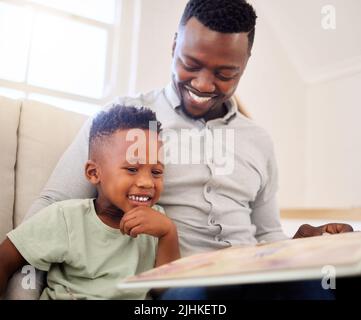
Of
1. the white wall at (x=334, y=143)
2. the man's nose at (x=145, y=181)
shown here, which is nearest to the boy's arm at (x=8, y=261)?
the man's nose at (x=145, y=181)

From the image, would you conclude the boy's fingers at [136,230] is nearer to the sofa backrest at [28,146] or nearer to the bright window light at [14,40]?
the sofa backrest at [28,146]

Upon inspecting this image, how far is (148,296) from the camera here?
0.75 m

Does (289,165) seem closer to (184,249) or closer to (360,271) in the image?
(184,249)

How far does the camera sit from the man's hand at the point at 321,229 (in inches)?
35.4

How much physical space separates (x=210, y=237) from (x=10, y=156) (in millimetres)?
391

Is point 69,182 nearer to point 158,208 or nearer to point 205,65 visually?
point 158,208

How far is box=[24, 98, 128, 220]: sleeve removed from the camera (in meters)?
0.83

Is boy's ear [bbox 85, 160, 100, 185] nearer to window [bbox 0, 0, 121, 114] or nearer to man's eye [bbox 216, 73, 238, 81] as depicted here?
window [bbox 0, 0, 121, 114]

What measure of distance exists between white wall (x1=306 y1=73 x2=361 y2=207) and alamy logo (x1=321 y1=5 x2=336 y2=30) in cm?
12

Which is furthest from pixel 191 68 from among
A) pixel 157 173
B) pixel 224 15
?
pixel 157 173

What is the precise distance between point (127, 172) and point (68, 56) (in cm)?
41

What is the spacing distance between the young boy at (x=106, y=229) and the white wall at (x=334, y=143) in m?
0.36

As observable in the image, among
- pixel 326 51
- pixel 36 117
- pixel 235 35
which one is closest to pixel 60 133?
pixel 36 117

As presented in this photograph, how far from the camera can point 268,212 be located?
0.95 meters
